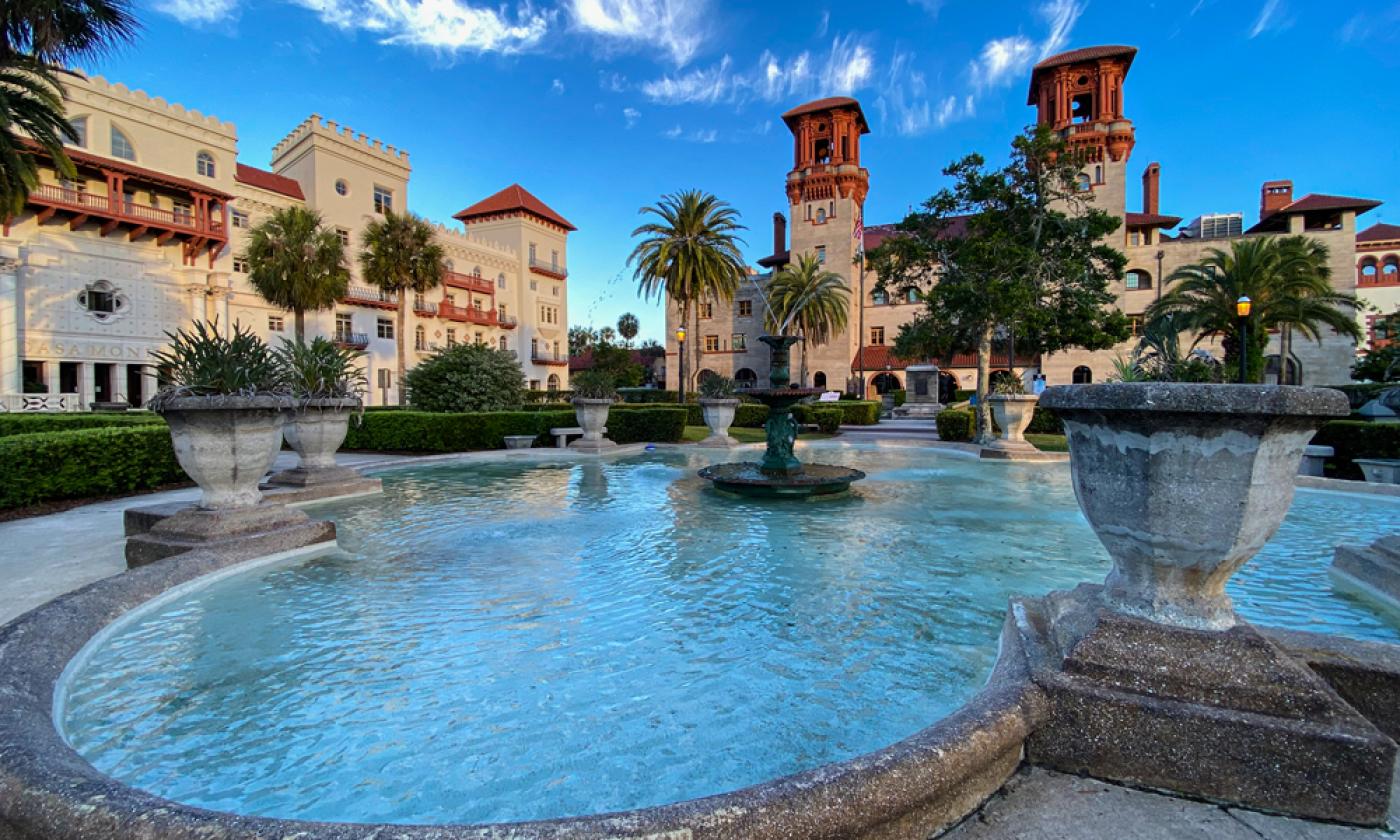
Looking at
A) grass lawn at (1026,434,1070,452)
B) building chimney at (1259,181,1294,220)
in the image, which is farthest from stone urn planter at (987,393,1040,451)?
building chimney at (1259,181,1294,220)

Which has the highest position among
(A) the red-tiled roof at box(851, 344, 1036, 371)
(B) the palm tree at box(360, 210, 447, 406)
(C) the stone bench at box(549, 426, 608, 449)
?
(B) the palm tree at box(360, 210, 447, 406)

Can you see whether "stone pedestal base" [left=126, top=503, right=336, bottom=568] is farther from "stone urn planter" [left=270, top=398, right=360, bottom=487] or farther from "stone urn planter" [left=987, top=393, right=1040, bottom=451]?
"stone urn planter" [left=987, top=393, right=1040, bottom=451]

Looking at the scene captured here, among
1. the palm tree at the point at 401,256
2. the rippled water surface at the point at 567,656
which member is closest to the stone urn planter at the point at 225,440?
the rippled water surface at the point at 567,656

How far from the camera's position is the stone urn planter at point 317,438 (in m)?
9.51

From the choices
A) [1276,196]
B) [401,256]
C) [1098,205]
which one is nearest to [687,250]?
[401,256]

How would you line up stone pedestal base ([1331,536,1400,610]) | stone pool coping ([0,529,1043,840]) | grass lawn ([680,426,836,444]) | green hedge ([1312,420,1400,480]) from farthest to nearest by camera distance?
grass lawn ([680,426,836,444])
green hedge ([1312,420,1400,480])
stone pedestal base ([1331,536,1400,610])
stone pool coping ([0,529,1043,840])

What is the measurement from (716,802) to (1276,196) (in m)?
68.9

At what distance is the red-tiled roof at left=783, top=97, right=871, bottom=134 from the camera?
49188 mm

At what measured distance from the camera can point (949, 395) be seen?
48062 millimetres

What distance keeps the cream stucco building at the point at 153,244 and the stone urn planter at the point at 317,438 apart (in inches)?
716

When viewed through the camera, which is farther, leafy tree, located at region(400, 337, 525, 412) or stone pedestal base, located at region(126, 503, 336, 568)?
leafy tree, located at region(400, 337, 525, 412)

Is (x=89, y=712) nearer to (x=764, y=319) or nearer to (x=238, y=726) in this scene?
(x=238, y=726)

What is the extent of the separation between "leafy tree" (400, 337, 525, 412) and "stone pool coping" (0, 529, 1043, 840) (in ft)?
54.9

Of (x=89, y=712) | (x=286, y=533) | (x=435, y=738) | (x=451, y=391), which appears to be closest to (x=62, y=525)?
(x=286, y=533)
